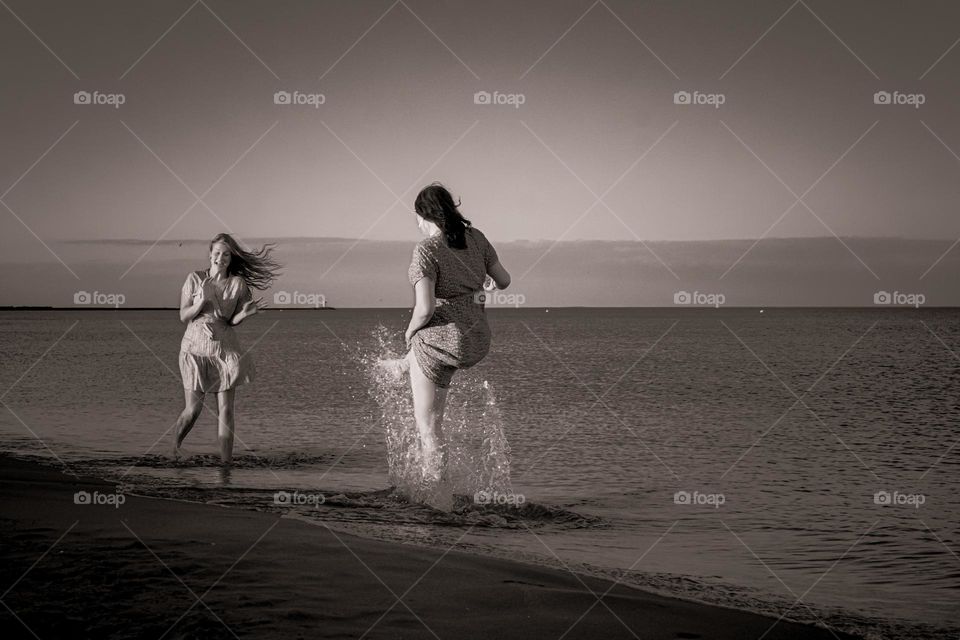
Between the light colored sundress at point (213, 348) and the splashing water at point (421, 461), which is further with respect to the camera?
the light colored sundress at point (213, 348)

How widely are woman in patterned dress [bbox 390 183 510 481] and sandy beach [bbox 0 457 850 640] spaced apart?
1.44 metres

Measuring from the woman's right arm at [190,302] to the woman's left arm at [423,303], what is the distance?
10.3 ft

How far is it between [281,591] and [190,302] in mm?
5255

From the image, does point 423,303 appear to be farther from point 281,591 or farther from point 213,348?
point 213,348

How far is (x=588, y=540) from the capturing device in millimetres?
6965

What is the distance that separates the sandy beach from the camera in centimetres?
399

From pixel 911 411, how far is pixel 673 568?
522 inches

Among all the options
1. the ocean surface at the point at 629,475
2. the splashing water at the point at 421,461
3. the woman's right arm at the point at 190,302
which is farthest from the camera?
the woman's right arm at the point at 190,302

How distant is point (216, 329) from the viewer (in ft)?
30.7

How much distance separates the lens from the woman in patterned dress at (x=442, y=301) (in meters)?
6.81

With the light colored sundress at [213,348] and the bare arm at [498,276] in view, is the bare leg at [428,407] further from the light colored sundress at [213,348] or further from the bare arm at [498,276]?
the light colored sundress at [213,348]

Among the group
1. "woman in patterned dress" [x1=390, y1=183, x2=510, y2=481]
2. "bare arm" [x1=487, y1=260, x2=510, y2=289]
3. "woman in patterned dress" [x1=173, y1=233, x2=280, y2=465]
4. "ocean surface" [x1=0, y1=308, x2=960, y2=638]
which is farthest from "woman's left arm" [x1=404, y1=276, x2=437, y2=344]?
"woman in patterned dress" [x1=173, y1=233, x2=280, y2=465]

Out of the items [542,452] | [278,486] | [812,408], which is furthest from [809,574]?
[812,408]

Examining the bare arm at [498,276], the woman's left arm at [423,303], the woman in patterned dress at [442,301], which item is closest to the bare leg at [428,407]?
the woman in patterned dress at [442,301]
